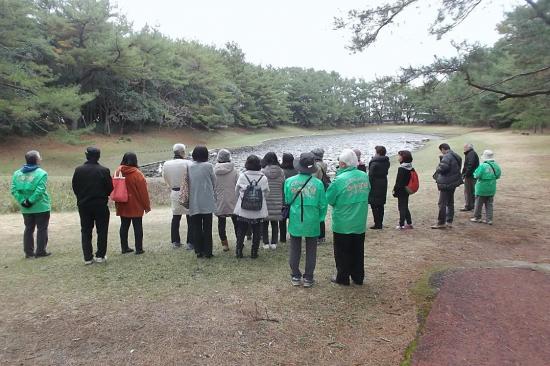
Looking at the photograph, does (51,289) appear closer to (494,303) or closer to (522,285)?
(494,303)

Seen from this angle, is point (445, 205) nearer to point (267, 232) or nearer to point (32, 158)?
point (267, 232)

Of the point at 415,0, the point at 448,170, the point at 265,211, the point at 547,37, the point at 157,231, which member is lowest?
the point at 157,231

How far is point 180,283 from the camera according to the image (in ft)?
15.8

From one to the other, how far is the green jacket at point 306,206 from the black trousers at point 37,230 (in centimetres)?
377

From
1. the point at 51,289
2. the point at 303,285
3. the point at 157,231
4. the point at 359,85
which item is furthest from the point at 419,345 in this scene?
the point at 359,85

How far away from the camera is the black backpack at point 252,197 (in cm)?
537

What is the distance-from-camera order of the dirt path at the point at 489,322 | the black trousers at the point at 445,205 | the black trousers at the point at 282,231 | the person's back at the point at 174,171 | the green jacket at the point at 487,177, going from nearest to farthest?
the dirt path at the point at 489,322, the person's back at the point at 174,171, the black trousers at the point at 282,231, the black trousers at the point at 445,205, the green jacket at the point at 487,177

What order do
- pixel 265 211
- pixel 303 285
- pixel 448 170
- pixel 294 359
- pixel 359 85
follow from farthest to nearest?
pixel 359 85, pixel 448 170, pixel 265 211, pixel 303 285, pixel 294 359

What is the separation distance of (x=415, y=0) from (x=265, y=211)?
5.08 meters

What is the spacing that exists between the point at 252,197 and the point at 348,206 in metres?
1.44

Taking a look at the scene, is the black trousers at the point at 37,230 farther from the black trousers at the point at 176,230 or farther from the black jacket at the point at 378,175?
the black jacket at the point at 378,175

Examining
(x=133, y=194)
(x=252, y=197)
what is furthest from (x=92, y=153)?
(x=252, y=197)

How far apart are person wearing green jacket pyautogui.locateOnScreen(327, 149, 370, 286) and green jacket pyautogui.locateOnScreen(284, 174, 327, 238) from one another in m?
0.15

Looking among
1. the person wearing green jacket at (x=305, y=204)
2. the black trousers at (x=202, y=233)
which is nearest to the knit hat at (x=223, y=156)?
the black trousers at (x=202, y=233)
